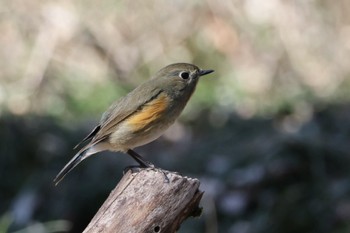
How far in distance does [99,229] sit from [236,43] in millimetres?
8284

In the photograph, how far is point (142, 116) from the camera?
Answer: 470 centimetres

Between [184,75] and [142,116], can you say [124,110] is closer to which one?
[142,116]

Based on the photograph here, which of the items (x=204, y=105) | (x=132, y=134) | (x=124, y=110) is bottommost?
(x=204, y=105)

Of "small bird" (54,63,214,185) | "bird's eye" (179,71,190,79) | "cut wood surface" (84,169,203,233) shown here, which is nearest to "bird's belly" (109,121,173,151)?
"small bird" (54,63,214,185)

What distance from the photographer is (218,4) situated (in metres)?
11.3

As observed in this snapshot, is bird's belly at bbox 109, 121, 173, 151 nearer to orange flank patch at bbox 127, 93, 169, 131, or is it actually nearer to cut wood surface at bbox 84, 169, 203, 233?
orange flank patch at bbox 127, 93, 169, 131

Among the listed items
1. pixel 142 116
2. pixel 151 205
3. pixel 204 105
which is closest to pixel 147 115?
pixel 142 116

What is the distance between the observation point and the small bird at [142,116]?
15.4ft

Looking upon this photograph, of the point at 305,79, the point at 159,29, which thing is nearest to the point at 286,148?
the point at 305,79

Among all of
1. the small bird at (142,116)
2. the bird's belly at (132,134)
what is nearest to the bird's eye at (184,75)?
the small bird at (142,116)

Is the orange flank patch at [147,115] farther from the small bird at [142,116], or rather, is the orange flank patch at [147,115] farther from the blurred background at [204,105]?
the blurred background at [204,105]

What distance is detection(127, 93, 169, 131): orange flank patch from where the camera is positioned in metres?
4.68

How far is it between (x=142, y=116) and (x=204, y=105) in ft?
17.3

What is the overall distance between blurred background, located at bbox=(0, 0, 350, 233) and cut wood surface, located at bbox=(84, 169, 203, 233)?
125 inches
